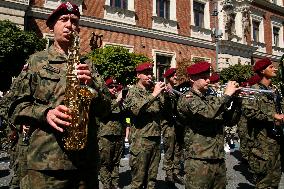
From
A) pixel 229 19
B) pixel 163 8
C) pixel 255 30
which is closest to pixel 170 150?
pixel 163 8

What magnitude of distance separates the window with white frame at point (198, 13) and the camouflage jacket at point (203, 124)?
61.9 ft

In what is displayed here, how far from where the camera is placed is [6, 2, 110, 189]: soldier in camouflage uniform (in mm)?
2514

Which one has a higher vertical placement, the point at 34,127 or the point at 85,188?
the point at 34,127

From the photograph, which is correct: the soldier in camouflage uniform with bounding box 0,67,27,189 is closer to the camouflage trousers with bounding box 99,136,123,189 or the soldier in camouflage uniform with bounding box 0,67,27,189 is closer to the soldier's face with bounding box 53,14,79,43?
the soldier's face with bounding box 53,14,79,43

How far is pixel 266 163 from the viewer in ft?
16.9

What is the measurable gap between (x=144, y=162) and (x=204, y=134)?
1.63m

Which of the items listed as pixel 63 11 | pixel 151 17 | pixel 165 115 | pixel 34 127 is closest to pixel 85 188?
pixel 34 127

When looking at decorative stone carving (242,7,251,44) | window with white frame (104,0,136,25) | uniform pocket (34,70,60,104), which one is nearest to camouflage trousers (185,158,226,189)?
uniform pocket (34,70,60,104)

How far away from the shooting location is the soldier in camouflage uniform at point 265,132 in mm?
5133

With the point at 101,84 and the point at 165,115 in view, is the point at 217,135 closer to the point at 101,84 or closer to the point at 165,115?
the point at 101,84

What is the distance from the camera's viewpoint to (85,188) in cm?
262

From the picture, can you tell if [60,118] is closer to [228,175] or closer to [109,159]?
[109,159]

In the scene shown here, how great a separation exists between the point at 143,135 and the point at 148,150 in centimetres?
28

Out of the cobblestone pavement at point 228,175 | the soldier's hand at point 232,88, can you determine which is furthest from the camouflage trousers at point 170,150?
the soldier's hand at point 232,88
